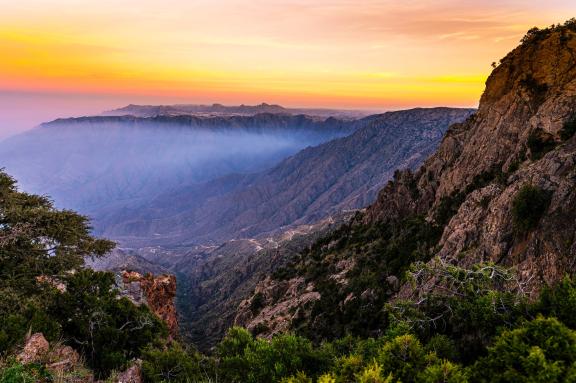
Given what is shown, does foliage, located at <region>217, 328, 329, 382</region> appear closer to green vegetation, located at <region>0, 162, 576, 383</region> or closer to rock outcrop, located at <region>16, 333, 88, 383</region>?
green vegetation, located at <region>0, 162, 576, 383</region>

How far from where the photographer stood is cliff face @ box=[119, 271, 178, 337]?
130 feet

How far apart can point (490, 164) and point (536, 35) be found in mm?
14742

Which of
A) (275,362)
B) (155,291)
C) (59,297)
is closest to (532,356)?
(275,362)

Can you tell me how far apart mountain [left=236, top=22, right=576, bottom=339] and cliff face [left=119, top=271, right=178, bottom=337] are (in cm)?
1362

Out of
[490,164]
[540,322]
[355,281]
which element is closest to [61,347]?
[540,322]

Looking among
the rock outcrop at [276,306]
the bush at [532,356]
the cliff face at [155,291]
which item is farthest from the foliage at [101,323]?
the rock outcrop at [276,306]

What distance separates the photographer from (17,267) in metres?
25.4

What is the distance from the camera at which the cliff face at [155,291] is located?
39531 mm

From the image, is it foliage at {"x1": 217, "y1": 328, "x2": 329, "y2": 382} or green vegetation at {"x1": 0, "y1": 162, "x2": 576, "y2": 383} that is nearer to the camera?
green vegetation at {"x1": 0, "y1": 162, "x2": 576, "y2": 383}

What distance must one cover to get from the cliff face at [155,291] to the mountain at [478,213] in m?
13.6

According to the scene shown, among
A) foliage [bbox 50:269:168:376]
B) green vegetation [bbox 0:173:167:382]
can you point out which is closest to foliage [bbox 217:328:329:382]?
foliage [bbox 50:269:168:376]

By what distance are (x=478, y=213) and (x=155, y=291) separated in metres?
33.5

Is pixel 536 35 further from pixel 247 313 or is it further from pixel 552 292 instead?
pixel 247 313

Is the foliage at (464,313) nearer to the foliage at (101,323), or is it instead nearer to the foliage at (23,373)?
the foliage at (23,373)
